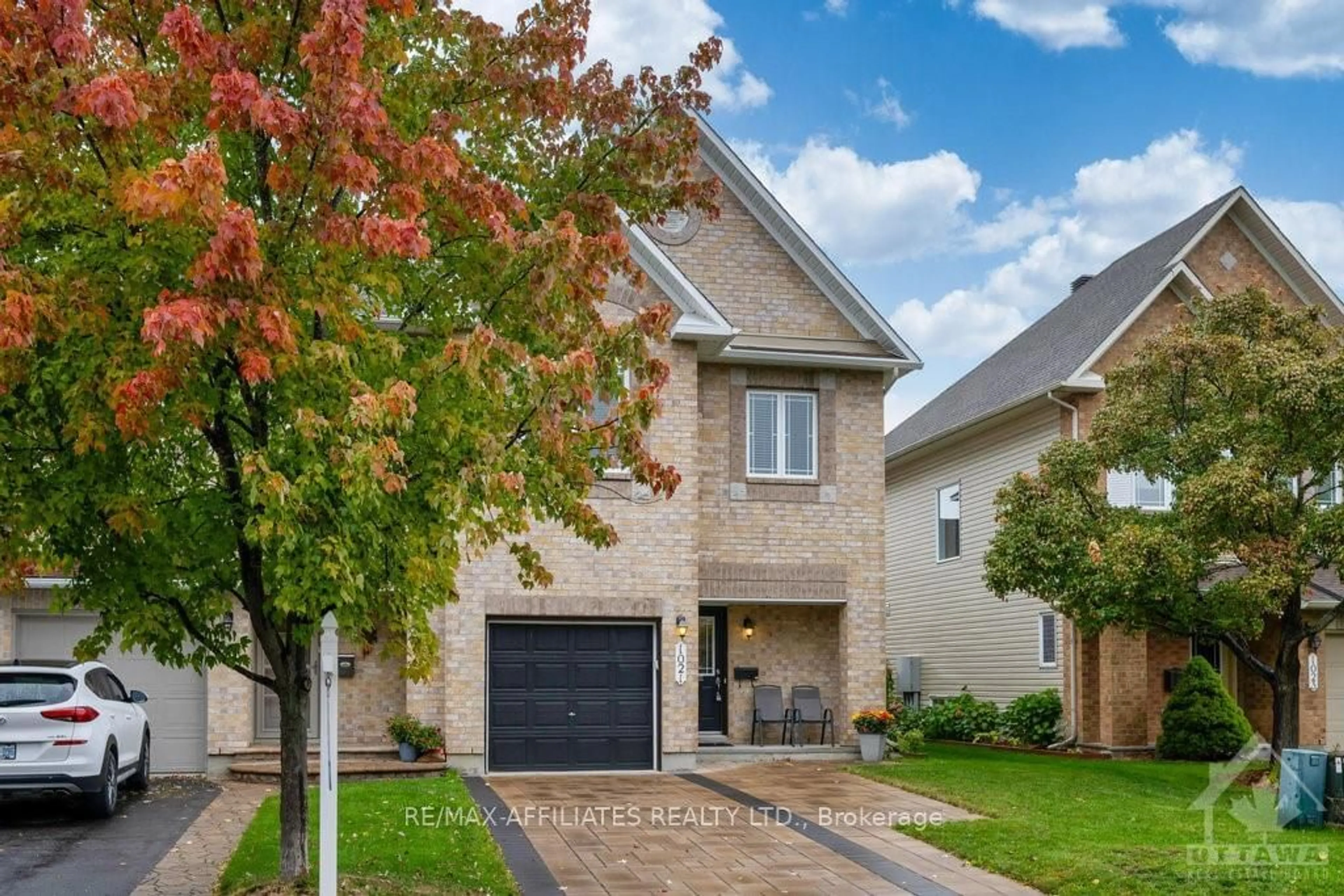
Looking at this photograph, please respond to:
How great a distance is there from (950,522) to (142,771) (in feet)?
56.4

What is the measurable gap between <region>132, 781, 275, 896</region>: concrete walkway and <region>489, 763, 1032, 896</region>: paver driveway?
2771 mm

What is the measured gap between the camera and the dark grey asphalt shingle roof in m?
25.0

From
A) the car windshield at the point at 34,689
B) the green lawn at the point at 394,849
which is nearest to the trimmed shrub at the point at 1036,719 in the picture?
the green lawn at the point at 394,849

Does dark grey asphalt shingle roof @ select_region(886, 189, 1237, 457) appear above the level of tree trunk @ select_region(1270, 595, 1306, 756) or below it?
above

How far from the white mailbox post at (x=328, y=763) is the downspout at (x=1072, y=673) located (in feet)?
56.2

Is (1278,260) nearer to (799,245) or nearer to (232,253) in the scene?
(799,245)

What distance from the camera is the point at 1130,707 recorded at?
77.5 feet

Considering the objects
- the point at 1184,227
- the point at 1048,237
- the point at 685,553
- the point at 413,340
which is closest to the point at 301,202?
the point at 413,340

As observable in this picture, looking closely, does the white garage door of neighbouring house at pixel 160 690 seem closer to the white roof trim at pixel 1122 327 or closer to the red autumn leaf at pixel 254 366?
the red autumn leaf at pixel 254 366

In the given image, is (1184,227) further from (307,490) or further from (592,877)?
(307,490)

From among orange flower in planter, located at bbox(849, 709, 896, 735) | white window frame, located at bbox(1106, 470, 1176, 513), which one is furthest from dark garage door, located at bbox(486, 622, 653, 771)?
white window frame, located at bbox(1106, 470, 1176, 513)

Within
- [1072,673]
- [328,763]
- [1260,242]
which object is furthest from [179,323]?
Answer: [1260,242]

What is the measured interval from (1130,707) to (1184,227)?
9.14 meters

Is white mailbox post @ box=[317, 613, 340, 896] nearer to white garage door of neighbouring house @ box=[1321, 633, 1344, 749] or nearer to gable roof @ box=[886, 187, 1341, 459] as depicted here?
gable roof @ box=[886, 187, 1341, 459]
